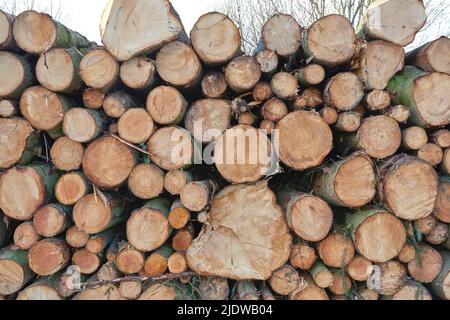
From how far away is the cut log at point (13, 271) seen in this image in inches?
90.6

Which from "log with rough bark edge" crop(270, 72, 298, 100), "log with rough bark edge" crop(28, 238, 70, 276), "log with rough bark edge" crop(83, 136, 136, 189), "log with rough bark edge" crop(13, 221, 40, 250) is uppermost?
"log with rough bark edge" crop(270, 72, 298, 100)

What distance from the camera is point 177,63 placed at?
2295 mm

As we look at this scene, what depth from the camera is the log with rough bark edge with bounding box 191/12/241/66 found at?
2.26 m

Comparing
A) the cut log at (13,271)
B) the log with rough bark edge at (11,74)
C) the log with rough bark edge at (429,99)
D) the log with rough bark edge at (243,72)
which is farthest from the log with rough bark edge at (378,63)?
the cut log at (13,271)

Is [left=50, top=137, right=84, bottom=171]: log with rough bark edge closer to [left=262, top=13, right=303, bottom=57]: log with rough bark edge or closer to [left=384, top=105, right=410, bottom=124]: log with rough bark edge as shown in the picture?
[left=262, top=13, right=303, bottom=57]: log with rough bark edge

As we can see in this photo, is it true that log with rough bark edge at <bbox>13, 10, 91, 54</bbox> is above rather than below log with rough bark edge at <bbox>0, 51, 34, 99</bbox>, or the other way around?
above

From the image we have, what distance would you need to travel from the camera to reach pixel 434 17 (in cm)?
1041

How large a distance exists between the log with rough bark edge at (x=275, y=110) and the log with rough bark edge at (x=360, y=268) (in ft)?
3.27

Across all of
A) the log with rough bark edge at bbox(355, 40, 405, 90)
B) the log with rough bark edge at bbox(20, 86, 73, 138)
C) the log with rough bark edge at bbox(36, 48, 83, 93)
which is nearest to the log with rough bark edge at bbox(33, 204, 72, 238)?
the log with rough bark edge at bbox(20, 86, 73, 138)

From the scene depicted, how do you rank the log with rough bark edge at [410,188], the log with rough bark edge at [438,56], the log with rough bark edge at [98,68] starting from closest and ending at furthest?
the log with rough bark edge at [410,188]
the log with rough bark edge at [98,68]
the log with rough bark edge at [438,56]

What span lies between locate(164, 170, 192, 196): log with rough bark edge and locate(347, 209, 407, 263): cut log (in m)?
1.09

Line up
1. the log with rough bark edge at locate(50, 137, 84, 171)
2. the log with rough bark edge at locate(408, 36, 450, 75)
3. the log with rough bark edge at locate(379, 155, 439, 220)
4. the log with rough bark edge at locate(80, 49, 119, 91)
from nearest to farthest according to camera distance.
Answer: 1. the log with rough bark edge at locate(379, 155, 439, 220)
2. the log with rough bark edge at locate(80, 49, 119, 91)
3. the log with rough bark edge at locate(50, 137, 84, 171)
4. the log with rough bark edge at locate(408, 36, 450, 75)

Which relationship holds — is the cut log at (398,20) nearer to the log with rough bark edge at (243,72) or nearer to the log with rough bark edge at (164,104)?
the log with rough bark edge at (243,72)

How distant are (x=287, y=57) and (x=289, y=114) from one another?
0.50m
